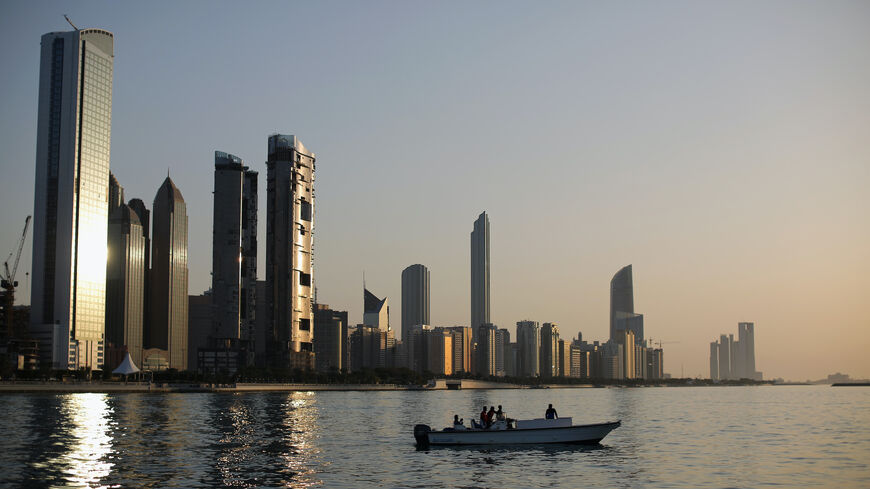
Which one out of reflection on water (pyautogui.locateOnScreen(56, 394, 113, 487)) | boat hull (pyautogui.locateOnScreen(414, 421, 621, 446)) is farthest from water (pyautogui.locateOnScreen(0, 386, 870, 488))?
boat hull (pyautogui.locateOnScreen(414, 421, 621, 446))

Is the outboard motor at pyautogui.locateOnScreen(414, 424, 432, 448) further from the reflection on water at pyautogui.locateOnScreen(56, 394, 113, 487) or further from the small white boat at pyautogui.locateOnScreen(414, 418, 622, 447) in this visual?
the reflection on water at pyautogui.locateOnScreen(56, 394, 113, 487)

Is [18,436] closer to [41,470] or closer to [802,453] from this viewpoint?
[41,470]

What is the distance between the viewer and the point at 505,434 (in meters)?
87.2

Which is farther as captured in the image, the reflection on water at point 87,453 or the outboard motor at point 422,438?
the outboard motor at point 422,438

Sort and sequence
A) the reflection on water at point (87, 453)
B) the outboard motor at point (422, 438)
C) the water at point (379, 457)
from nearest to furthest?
the reflection on water at point (87, 453) < the water at point (379, 457) < the outboard motor at point (422, 438)

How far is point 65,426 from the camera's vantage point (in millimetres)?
111688

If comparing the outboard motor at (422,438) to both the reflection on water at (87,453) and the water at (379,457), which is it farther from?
the reflection on water at (87,453)

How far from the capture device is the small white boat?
87125 mm

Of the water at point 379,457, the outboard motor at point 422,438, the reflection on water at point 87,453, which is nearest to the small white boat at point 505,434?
the outboard motor at point 422,438

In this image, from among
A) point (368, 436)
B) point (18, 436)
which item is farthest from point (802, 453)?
point (18, 436)

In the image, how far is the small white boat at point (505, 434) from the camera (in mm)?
87125

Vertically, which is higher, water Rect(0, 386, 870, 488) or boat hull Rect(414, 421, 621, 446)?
boat hull Rect(414, 421, 621, 446)

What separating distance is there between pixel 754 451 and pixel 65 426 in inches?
3186

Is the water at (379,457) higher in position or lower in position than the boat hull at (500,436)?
lower
